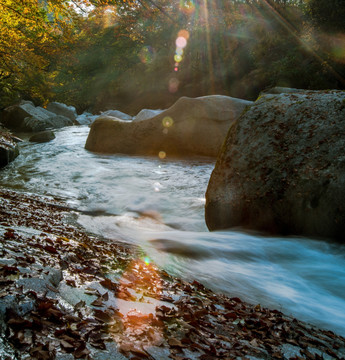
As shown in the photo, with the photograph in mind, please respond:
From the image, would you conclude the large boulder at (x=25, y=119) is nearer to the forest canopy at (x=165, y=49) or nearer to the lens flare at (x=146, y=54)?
the forest canopy at (x=165, y=49)

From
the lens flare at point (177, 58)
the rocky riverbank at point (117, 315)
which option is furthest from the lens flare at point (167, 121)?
the lens flare at point (177, 58)

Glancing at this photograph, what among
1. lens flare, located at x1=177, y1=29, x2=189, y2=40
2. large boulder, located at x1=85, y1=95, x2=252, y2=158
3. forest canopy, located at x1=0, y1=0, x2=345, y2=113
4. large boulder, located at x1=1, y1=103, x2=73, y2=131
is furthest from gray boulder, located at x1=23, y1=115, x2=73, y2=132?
lens flare, located at x1=177, y1=29, x2=189, y2=40

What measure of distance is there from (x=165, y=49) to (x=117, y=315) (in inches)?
1344

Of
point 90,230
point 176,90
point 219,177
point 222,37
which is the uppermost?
point 222,37

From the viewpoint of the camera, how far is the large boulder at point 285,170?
12.8 ft

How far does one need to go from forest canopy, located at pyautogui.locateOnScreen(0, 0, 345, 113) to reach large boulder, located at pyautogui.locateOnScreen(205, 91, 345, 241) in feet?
14.1

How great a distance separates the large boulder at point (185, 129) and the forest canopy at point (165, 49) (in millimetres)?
3097

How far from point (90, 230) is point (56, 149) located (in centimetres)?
879

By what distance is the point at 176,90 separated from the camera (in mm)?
31344

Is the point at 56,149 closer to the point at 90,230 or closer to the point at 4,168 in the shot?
the point at 4,168

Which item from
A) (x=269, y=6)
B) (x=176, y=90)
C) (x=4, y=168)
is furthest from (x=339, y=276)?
(x=176, y=90)

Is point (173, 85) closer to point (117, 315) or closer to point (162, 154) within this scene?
point (162, 154)

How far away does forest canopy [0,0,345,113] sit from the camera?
28.0 ft

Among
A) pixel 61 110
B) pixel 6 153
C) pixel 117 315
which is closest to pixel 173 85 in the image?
pixel 61 110
